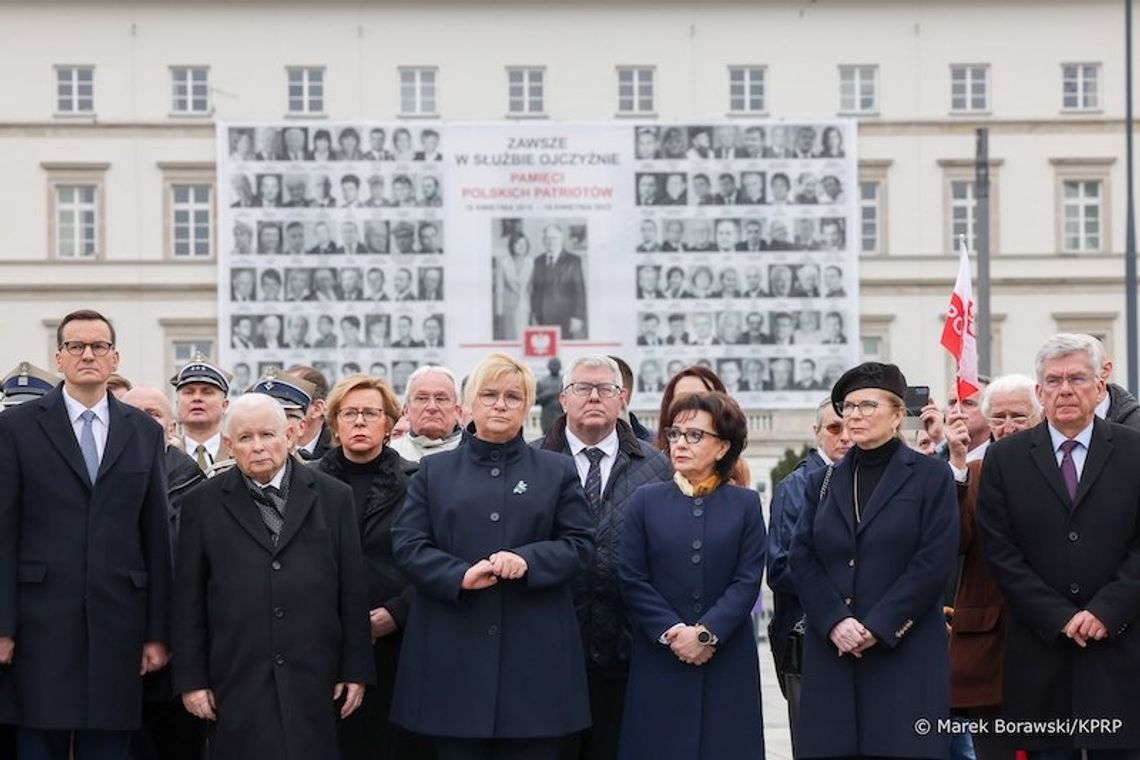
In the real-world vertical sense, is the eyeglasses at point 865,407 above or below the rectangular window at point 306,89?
below

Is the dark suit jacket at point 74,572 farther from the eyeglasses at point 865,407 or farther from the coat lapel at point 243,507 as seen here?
the eyeglasses at point 865,407

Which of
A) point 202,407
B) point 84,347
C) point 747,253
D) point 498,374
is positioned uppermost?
point 747,253

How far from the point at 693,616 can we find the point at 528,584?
0.70 metres

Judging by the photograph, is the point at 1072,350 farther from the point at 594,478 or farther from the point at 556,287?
the point at 556,287

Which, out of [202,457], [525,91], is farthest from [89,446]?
[525,91]

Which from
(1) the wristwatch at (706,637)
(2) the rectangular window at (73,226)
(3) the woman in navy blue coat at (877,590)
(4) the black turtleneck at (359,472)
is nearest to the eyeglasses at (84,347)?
(4) the black turtleneck at (359,472)

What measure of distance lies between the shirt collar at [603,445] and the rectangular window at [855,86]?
41.0 meters

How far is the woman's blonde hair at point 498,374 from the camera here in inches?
284

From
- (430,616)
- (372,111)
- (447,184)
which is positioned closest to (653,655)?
(430,616)

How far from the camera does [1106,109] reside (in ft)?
158

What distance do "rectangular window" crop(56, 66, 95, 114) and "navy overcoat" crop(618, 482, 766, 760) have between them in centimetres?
4268

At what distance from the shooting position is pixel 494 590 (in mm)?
7059

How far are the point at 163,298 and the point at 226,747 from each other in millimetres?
42382

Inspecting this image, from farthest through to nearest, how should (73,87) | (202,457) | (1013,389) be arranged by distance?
1. (73,87)
2. (202,457)
3. (1013,389)
